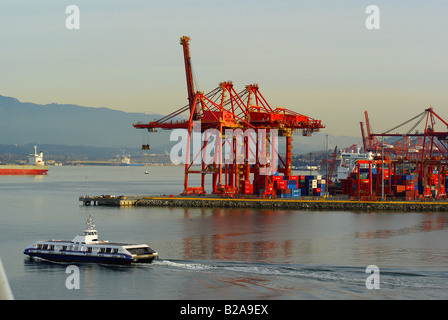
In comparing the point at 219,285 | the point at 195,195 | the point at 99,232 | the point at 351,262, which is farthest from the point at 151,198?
the point at 219,285

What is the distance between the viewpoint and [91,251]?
3928cm

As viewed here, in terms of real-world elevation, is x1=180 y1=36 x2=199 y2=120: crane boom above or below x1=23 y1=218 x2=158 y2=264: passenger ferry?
above

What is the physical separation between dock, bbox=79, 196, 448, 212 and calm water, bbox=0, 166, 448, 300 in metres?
5.45

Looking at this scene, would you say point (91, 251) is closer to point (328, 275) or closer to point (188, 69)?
point (328, 275)

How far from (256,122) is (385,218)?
25633mm

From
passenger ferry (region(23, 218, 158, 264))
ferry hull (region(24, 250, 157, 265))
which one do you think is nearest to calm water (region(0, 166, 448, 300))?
ferry hull (region(24, 250, 157, 265))

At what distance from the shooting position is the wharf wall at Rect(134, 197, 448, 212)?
80250mm

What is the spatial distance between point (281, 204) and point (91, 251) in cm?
4717

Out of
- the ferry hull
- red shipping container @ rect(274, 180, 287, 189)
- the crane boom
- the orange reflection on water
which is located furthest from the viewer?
red shipping container @ rect(274, 180, 287, 189)

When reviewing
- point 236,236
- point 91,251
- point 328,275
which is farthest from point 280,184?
point 328,275

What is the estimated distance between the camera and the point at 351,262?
130 feet

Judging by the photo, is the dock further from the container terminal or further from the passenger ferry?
the passenger ferry

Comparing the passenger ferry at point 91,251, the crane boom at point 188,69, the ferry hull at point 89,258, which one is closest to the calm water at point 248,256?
the ferry hull at point 89,258

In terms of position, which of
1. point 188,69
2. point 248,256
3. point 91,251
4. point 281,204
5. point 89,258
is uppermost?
point 188,69
